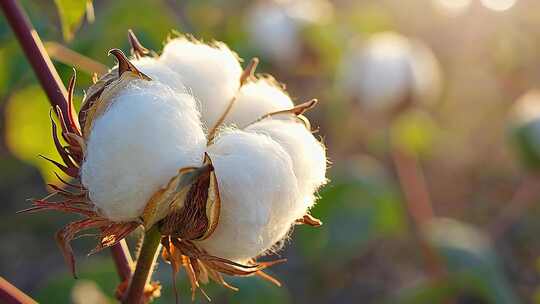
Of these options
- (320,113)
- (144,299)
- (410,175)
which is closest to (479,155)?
(320,113)

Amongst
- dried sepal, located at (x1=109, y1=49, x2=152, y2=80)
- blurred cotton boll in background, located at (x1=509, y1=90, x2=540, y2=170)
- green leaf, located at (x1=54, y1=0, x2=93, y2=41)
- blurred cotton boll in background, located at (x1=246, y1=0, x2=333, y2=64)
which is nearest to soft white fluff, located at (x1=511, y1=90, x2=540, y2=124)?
blurred cotton boll in background, located at (x1=509, y1=90, x2=540, y2=170)

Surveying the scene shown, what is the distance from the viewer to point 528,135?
1.87 meters

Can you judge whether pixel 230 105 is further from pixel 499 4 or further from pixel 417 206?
pixel 499 4

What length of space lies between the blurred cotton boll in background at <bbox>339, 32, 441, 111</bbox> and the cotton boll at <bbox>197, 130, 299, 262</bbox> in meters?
1.48

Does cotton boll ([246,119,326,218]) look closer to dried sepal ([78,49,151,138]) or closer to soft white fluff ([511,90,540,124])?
dried sepal ([78,49,151,138])

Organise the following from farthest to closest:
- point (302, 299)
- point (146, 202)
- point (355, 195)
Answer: point (302, 299) → point (355, 195) → point (146, 202)

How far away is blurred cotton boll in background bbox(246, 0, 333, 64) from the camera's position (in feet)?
8.14

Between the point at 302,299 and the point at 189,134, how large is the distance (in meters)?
1.76

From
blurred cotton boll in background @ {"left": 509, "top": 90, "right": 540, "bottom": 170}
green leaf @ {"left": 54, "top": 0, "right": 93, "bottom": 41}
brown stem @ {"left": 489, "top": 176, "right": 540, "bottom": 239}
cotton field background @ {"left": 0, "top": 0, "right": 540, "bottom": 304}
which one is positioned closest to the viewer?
green leaf @ {"left": 54, "top": 0, "right": 93, "bottom": 41}

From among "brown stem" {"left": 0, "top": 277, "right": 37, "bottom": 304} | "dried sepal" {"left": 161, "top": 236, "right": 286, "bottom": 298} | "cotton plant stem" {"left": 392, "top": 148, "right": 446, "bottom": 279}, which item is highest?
"cotton plant stem" {"left": 392, "top": 148, "right": 446, "bottom": 279}

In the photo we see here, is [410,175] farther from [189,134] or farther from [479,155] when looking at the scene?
[189,134]

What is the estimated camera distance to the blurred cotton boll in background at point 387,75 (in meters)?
2.02

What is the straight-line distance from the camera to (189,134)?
1.80 feet

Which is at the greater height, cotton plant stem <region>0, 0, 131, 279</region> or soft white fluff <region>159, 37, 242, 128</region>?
soft white fluff <region>159, 37, 242, 128</region>
